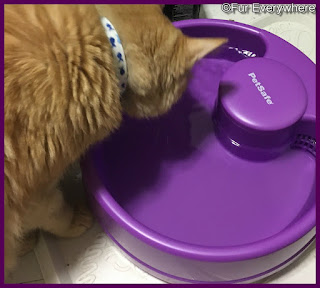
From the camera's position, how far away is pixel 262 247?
96cm

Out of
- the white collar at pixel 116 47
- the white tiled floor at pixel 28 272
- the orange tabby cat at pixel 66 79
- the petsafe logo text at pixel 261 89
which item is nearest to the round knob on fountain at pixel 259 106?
the petsafe logo text at pixel 261 89

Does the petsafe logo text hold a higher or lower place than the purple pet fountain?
higher

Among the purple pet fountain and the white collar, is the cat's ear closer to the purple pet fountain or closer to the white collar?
the white collar

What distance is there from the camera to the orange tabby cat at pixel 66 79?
30.1 inches

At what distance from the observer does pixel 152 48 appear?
34.1 inches

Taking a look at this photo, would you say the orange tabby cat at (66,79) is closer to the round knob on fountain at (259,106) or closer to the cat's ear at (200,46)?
the cat's ear at (200,46)

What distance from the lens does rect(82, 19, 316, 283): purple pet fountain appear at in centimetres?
107

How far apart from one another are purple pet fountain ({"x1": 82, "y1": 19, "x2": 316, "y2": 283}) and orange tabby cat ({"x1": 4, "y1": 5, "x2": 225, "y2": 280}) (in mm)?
224

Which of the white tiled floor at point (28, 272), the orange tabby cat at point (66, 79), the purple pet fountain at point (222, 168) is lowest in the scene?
the white tiled floor at point (28, 272)

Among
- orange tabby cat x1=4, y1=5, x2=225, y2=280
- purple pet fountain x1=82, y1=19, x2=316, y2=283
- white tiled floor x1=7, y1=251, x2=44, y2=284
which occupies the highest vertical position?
orange tabby cat x1=4, y1=5, x2=225, y2=280

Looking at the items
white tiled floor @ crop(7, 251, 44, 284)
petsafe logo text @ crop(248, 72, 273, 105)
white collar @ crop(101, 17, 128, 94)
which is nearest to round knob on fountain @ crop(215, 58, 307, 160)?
petsafe logo text @ crop(248, 72, 273, 105)

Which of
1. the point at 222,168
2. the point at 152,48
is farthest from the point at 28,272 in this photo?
the point at 152,48

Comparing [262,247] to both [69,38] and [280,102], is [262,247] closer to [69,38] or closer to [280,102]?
[280,102]

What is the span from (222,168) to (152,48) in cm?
48
